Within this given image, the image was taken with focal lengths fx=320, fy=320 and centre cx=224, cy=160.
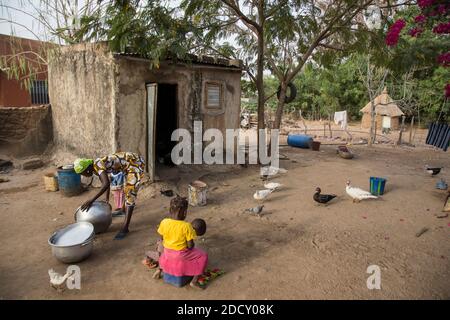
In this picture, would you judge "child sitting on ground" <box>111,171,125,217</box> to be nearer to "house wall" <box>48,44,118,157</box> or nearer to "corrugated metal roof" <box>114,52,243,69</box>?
"house wall" <box>48,44,118,157</box>

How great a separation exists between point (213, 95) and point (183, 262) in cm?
578

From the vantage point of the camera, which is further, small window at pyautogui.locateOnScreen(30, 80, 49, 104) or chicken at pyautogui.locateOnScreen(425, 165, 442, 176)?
small window at pyautogui.locateOnScreen(30, 80, 49, 104)

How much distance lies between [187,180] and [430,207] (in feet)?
16.5

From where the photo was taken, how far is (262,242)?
464 cm

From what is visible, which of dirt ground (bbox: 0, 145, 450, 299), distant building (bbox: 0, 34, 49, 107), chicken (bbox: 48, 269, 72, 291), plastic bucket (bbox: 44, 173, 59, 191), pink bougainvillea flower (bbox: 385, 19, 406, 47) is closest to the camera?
chicken (bbox: 48, 269, 72, 291)

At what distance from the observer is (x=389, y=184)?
7672 millimetres

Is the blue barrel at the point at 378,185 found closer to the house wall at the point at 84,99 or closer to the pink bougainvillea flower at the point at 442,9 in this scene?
the pink bougainvillea flower at the point at 442,9

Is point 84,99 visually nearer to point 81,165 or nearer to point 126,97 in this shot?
point 126,97

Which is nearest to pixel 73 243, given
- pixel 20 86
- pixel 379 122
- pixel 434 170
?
pixel 434 170

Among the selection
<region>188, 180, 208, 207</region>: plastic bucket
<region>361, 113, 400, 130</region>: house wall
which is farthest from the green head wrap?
<region>361, 113, 400, 130</region>: house wall

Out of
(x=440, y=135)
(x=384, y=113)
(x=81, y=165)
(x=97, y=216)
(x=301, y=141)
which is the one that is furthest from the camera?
(x=384, y=113)

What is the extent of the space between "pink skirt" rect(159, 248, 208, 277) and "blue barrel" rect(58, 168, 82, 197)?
380cm

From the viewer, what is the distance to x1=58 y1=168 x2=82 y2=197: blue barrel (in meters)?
6.36

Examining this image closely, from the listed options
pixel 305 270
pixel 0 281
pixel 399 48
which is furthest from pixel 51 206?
pixel 399 48
